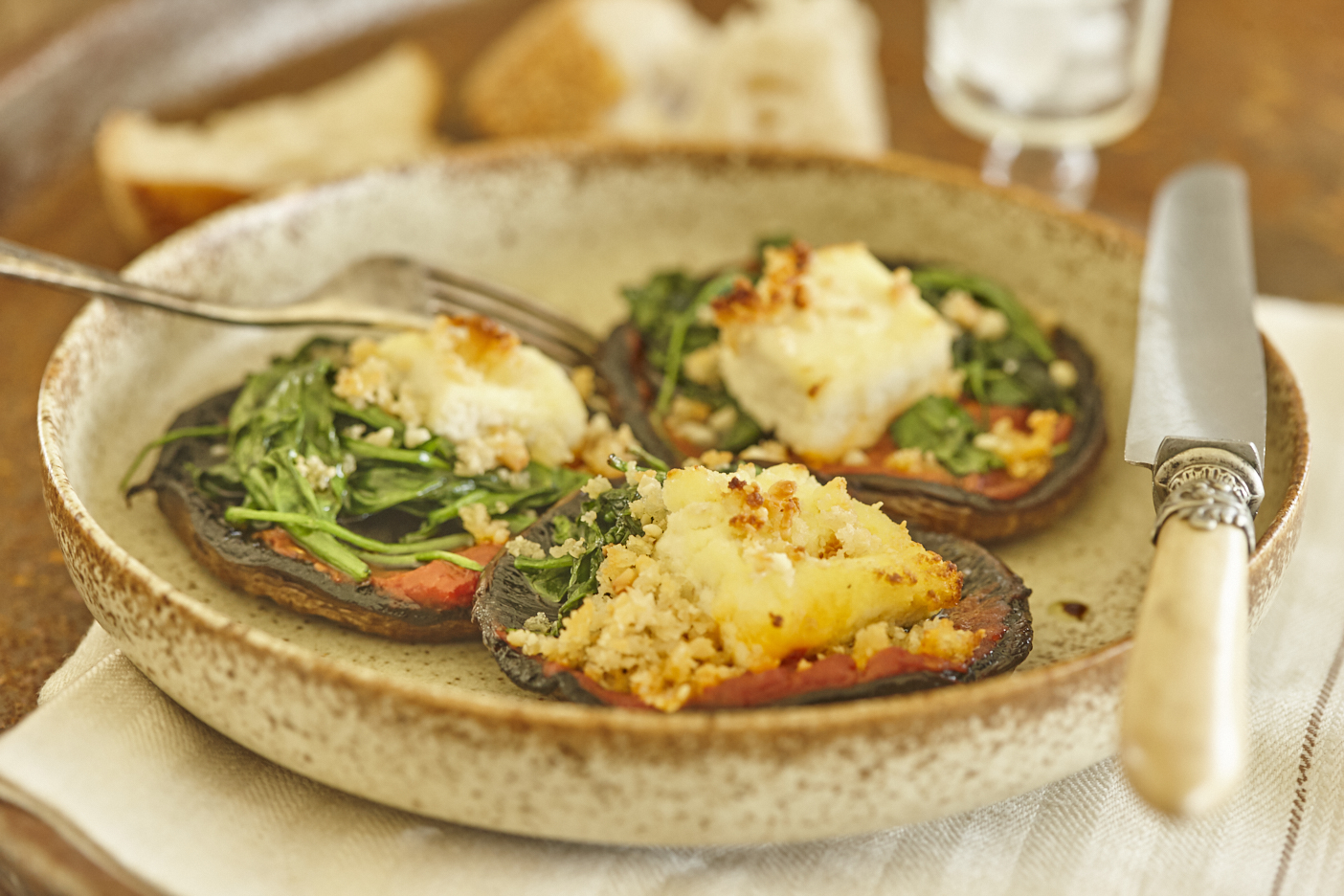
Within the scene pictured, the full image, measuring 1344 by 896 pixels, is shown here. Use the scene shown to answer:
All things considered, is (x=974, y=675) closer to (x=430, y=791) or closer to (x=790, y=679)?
(x=790, y=679)

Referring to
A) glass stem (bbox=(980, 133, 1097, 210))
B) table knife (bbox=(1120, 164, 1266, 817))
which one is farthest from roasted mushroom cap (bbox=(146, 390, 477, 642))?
glass stem (bbox=(980, 133, 1097, 210))

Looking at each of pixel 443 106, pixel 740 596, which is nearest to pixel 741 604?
pixel 740 596

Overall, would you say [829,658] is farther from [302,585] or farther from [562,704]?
[302,585]

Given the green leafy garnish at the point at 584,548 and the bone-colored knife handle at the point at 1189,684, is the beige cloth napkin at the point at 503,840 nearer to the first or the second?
the green leafy garnish at the point at 584,548

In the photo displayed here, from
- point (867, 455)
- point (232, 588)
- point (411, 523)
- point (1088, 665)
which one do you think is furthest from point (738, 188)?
point (1088, 665)

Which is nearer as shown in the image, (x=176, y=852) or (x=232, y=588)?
(x=176, y=852)

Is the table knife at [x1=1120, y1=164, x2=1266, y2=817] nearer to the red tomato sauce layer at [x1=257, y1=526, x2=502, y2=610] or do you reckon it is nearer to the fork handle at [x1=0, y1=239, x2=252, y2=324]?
the red tomato sauce layer at [x1=257, y1=526, x2=502, y2=610]

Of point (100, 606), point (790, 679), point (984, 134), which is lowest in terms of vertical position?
point (984, 134)
